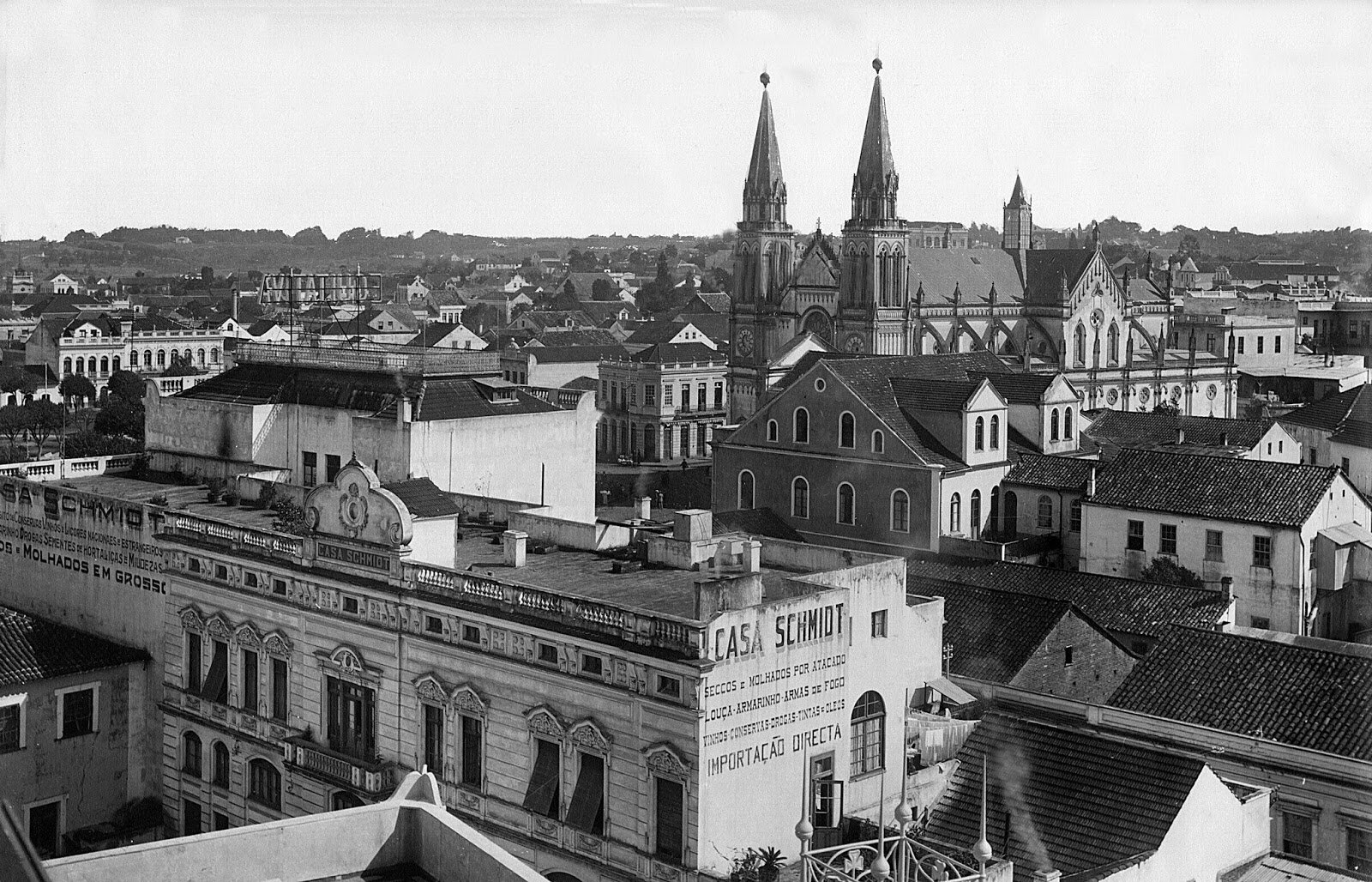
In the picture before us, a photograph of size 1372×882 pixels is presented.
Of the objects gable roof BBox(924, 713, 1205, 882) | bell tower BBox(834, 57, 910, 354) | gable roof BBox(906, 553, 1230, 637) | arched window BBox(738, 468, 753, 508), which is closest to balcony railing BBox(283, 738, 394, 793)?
gable roof BBox(924, 713, 1205, 882)

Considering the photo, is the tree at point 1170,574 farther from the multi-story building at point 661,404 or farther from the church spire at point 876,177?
the multi-story building at point 661,404

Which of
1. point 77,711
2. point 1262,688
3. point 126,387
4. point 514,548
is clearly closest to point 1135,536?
point 1262,688

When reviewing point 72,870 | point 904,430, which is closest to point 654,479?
point 904,430

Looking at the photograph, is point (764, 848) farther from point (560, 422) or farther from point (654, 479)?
point (654, 479)

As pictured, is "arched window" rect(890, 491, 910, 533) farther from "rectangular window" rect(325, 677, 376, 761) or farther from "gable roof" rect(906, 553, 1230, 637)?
"rectangular window" rect(325, 677, 376, 761)

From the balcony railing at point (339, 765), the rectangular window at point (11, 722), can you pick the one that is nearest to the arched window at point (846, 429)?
the balcony railing at point (339, 765)
